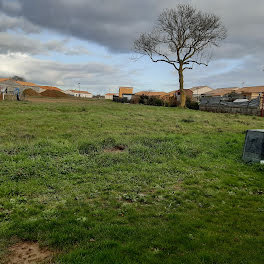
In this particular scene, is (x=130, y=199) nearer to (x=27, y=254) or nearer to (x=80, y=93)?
(x=27, y=254)

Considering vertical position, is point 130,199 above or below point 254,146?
below

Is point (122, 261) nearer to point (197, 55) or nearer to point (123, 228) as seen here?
point (123, 228)

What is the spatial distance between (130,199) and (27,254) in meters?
2.75

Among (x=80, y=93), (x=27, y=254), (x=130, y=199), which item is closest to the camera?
(x=27, y=254)

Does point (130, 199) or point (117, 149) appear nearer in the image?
point (130, 199)

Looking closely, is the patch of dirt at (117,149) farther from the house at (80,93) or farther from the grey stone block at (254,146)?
the house at (80,93)

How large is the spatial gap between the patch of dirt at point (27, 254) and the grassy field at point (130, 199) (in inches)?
4.7

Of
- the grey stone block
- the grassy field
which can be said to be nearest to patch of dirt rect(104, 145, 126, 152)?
the grassy field

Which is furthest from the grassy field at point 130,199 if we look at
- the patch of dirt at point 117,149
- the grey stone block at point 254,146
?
the grey stone block at point 254,146

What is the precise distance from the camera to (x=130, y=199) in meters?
5.86

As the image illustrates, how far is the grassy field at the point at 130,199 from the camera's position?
12.3 feet

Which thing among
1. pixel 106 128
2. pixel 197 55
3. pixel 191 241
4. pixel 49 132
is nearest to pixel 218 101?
pixel 197 55

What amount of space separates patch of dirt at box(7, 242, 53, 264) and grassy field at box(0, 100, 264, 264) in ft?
0.39

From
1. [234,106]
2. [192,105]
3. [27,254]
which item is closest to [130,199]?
[27,254]
